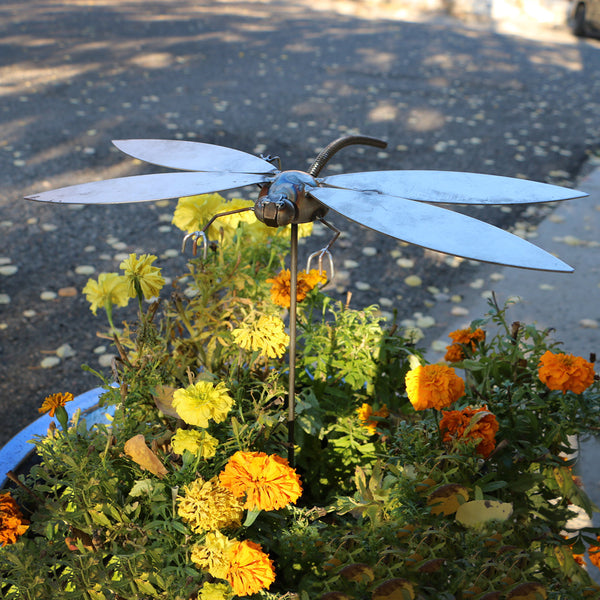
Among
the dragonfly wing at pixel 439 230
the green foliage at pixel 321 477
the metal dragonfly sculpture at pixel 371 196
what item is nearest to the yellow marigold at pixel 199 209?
the green foliage at pixel 321 477

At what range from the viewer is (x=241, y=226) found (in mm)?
1534

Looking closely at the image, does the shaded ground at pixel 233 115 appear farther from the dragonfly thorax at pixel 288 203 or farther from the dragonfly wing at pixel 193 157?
the dragonfly thorax at pixel 288 203

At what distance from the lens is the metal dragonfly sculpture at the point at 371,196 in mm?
790

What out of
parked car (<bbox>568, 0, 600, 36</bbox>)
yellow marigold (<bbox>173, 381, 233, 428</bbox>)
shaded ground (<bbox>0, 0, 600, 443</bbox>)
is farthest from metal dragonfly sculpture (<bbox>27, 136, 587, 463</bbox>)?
parked car (<bbox>568, 0, 600, 36</bbox>)

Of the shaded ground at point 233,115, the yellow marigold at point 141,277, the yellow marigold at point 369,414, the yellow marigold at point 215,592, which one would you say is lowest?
the shaded ground at point 233,115

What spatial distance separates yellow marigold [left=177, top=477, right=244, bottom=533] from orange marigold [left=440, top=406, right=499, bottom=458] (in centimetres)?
44

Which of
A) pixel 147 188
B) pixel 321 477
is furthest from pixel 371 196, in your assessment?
pixel 321 477

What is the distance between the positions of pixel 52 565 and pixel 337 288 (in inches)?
82.7

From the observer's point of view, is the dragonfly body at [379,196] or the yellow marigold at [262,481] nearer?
the dragonfly body at [379,196]

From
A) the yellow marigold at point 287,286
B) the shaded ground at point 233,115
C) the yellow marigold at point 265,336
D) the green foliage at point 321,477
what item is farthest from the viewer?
the shaded ground at point 233,115

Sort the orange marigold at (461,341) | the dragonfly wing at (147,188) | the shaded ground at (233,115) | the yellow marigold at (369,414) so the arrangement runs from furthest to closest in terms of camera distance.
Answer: the shaded ground at (233,115) < the orange marigold at (461,341) < the yellow marigold at (369,414) < the dragonfly wing at (147,188)

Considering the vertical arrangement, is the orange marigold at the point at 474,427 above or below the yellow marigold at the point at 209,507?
above

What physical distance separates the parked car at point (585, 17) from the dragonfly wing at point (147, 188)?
10.8 m

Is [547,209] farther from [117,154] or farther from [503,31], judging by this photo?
[503,31]
